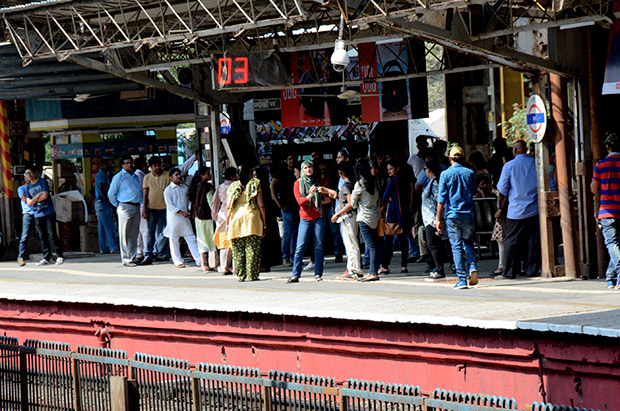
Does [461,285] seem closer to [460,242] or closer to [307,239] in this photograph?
[460,242]

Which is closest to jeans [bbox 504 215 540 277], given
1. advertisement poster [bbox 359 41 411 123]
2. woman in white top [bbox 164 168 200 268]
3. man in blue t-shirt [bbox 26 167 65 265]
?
advertisement poster [bbox 359 41 411 123]

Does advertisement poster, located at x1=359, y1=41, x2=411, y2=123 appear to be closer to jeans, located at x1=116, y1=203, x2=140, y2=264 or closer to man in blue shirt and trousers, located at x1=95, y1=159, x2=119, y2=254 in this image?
jeans, located at x1=116, y1=203, x2=140, y2=264

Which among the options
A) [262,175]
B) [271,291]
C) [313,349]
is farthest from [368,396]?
[262,175]

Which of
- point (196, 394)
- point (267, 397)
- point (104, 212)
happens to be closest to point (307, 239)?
point (196, 394)

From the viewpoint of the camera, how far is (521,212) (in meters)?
13.2

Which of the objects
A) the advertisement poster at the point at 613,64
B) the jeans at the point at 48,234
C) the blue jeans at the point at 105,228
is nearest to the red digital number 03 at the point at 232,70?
the jeans at the point at 48,234

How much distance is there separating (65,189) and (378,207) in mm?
11584

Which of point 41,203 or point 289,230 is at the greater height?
point 41,203

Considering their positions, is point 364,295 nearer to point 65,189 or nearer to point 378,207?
point 378,207

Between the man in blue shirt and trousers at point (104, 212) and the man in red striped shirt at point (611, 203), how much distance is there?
11984 millimetres

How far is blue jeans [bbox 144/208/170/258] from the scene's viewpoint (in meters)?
17.6

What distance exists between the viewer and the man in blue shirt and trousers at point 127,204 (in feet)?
57.8

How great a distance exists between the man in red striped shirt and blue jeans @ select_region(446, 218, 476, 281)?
158cm

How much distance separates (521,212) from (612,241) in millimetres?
1757
